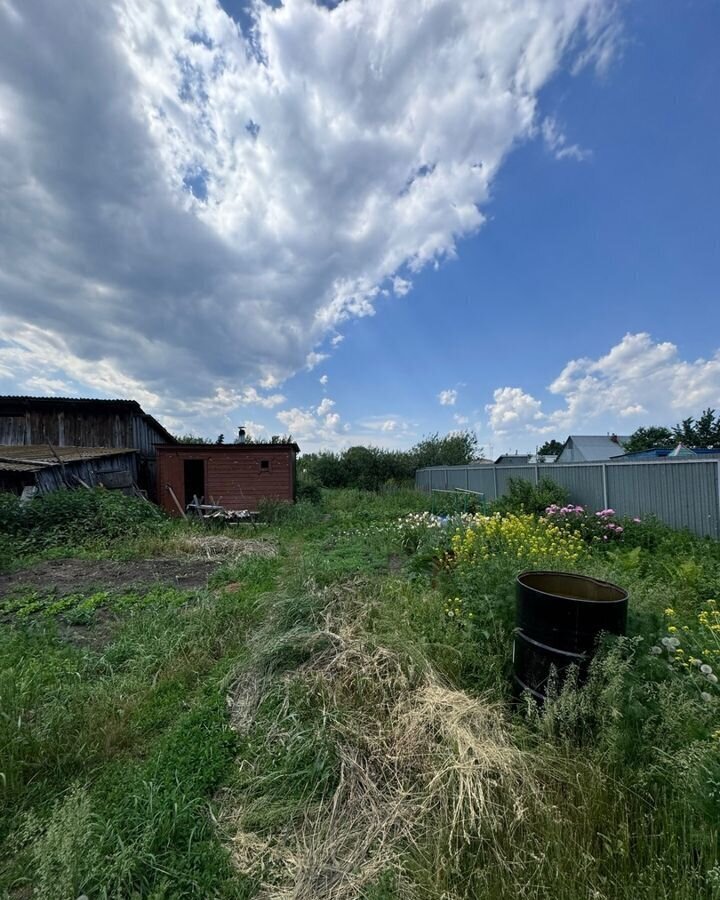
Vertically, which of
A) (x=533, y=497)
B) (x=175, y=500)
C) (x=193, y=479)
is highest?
(x=193, y=479)

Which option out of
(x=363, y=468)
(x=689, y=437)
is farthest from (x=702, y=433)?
(x=363, y=468)

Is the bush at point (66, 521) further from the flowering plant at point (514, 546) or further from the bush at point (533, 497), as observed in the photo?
the bush at point (533, 497)

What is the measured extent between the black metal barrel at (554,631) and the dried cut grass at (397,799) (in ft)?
1.06

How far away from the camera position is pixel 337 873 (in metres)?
1.63

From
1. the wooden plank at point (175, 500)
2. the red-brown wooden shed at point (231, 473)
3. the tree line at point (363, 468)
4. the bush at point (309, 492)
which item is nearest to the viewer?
the wooden plank at point (175, 500)

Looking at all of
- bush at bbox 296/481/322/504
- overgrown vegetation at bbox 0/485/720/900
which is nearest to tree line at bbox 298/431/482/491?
bush at bbox 296/481/322/504

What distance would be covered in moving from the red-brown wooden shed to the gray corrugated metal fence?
788 centimetres

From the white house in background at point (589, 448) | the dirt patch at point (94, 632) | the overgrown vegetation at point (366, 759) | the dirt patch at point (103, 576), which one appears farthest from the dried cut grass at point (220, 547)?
the white house in background at point (589, 448)

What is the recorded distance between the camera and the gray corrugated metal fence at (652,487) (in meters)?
6.00

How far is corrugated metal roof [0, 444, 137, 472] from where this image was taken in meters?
9.89

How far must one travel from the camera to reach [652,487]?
691 centimetres

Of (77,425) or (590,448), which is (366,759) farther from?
(590,448)

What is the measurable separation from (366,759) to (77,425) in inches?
638

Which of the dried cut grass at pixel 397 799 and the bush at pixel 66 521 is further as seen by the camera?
the bush at pixel 66 521
